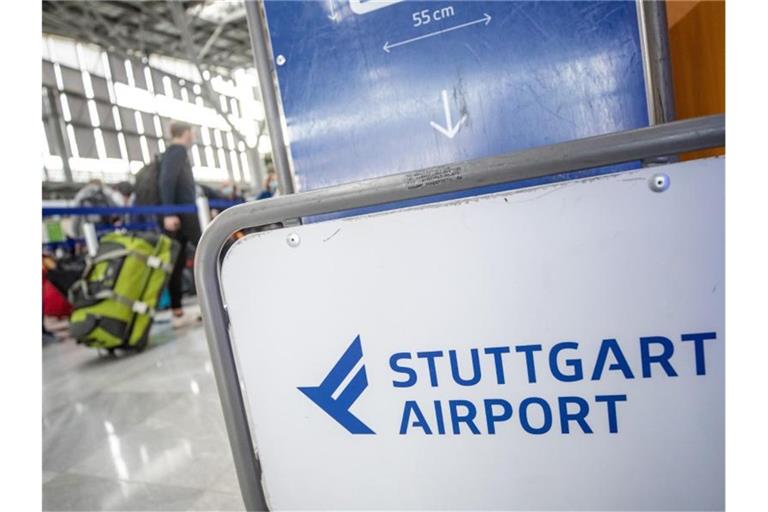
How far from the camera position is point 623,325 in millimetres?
604

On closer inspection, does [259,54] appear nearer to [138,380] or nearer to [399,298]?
[399,298]

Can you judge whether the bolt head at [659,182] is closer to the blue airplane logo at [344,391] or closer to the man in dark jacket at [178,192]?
the blue airplane logo at [344,391]

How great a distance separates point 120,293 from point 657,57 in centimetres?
307

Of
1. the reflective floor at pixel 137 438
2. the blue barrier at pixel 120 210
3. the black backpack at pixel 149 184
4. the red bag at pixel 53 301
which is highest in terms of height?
the black backpack at pixel 149 184

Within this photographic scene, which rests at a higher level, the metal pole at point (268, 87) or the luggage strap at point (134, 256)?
the metal pole at point (268, 87)

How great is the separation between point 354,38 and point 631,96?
658 mm

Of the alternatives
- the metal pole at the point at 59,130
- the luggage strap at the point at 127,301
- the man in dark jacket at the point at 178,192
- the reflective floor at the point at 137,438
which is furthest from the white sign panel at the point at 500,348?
the metal pole at the point at 59,130

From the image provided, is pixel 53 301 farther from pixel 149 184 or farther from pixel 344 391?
pixel 344 391

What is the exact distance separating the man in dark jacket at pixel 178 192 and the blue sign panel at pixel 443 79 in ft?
Answer: 8.85

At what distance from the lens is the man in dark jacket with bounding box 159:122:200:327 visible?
138 inches

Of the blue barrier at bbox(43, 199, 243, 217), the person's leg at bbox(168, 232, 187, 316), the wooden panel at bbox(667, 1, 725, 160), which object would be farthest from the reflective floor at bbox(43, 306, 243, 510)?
the wooden panel at bbox(667, 1, 725, 160)

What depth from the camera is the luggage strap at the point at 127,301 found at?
9.37 ft

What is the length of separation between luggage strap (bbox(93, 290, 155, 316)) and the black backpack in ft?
3.72

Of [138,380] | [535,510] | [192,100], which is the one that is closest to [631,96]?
[535,510]
